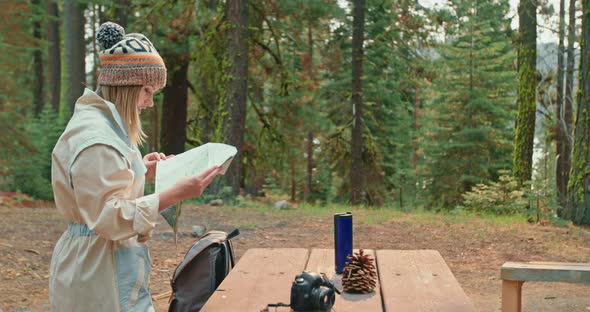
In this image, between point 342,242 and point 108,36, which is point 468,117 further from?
point 108,36

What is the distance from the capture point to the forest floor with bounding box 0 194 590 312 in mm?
5897

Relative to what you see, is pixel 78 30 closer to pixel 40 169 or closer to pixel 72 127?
pixel 40 169

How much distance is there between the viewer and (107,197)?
2121 mm

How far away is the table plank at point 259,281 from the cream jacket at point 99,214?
0.37 m

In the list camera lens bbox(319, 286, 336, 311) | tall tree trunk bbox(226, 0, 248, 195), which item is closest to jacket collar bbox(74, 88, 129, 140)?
camera lens bbox(319, 286, 336, 311)

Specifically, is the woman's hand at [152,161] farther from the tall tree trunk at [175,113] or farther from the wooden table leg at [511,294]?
the tall tree trunk at [175,113]

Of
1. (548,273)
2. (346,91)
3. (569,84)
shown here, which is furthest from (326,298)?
(569,84)

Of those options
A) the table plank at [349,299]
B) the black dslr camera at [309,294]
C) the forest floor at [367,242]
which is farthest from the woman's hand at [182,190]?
the forest floor at [367,242]

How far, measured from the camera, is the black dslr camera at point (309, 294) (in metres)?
2.36

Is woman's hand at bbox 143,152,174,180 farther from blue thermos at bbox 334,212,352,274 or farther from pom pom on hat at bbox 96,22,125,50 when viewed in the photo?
blue thermos at bbox 334,212,352,274

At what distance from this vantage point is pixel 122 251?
7.55 feet

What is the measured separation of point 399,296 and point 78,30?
12.1m

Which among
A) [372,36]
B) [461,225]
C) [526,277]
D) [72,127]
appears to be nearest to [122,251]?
[72,127]

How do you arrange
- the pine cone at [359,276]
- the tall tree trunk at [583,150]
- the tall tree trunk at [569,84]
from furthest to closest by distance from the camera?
1. the tall tree trunk at [569,84]
2. the tall tree trunk at [583,150]
3. the pine cone at [359,276]
